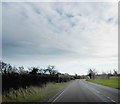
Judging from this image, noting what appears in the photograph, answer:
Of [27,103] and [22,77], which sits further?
[22,77]

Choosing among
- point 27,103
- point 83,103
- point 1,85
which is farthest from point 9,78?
point 83,103

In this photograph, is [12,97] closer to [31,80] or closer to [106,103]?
[106,103]

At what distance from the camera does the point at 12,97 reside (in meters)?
23.6

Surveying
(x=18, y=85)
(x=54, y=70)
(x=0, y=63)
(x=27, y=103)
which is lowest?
(x=27, y=103)

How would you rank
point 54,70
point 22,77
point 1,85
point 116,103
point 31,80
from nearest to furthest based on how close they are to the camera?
point 116,103, point 1,85, point 22,77, point 31,80, point 54,70

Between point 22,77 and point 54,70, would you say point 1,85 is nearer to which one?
point 22,77

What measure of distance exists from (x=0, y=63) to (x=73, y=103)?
71.8 feet

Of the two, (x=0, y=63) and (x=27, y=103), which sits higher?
(x=0, y=63)

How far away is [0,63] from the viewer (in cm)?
4006

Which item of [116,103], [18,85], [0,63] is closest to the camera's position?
[116,103]

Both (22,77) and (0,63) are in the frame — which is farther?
(0,63)

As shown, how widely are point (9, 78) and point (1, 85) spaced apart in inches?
93.8

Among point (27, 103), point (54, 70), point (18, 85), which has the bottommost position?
point (27, 103)

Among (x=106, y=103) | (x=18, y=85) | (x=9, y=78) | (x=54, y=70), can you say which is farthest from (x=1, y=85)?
(x=54, y=70)
